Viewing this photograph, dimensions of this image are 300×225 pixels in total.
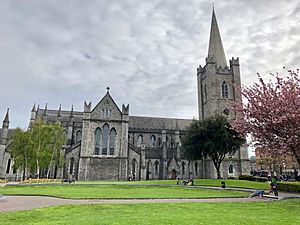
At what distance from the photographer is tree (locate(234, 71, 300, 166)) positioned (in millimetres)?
23844

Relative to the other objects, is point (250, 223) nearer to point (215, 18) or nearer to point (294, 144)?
point (294, 144)

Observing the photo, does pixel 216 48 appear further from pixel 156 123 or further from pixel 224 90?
pixel 156 123

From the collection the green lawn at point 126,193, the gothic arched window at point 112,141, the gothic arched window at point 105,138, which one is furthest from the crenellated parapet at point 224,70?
the green lawn at point 126,193

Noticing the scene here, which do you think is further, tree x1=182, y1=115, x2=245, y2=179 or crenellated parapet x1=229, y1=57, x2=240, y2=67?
crenellated parapet x1=229, y1=57, x2=240, y2=67

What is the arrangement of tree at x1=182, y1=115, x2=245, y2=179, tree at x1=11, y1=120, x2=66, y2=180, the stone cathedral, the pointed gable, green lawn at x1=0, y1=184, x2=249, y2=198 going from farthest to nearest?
1. the pointed gable
2. the stone cathedral
3. tree at x1=11, y1=120, x2=66, y2=180
4. tree at x1=182, y1=115, x2=245, y2=179
5. green lawn at x1=0, y1=184, x2=249, y2=198

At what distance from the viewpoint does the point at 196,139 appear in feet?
160

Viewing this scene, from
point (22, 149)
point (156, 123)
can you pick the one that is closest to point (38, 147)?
point (22, 149)

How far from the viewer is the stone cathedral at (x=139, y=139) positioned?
54312 millimetres

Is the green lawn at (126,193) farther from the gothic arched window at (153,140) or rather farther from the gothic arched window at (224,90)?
the gothic arched window at (153,140)

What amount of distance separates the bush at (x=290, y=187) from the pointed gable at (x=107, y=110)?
36897mm

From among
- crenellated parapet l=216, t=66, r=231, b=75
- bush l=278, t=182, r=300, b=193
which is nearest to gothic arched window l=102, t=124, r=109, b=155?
crenellated parapet l=216, t=66, r=231, b=75

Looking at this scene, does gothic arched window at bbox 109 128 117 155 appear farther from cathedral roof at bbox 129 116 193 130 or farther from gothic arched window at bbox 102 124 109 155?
cathedral roof at bbox 129 116 193 130

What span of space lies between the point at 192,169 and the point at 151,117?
21.3 metres

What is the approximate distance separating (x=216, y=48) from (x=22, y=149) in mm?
52474
